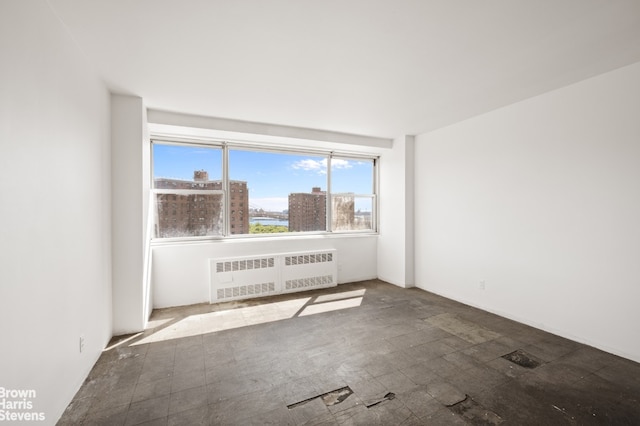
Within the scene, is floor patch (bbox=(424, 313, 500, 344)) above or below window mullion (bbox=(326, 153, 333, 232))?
below

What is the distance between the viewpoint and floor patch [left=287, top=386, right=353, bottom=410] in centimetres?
198

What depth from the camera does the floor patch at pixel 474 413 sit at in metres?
1.80

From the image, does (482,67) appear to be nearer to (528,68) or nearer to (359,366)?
(528,68)

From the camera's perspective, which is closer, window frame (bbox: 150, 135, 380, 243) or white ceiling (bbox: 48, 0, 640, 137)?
white ceiling (bbox: 48, 0, 640, 137)

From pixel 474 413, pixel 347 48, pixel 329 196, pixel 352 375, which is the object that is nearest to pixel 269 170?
pixel 329 196

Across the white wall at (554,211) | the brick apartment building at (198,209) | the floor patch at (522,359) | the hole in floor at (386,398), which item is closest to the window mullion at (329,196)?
the brick apartment building at (198,209)

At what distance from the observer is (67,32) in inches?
76.9

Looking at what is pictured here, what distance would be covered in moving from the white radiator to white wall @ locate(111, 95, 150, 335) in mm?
1079

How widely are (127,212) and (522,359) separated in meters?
4.15

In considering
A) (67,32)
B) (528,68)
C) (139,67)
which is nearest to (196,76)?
(139,67)

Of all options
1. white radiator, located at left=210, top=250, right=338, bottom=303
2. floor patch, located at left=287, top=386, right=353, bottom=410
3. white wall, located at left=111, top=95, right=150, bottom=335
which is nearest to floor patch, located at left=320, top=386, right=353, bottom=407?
floor patch, located at left=287, top=386, right=353, bottom=410

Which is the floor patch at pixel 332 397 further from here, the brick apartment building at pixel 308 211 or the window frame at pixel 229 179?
the brick apartment building at pixel 308 211

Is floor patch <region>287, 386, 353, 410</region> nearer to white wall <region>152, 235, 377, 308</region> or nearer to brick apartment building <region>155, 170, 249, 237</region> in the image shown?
white wall <region>152, 235, 377, 308</region>

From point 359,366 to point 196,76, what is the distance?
303 cm
